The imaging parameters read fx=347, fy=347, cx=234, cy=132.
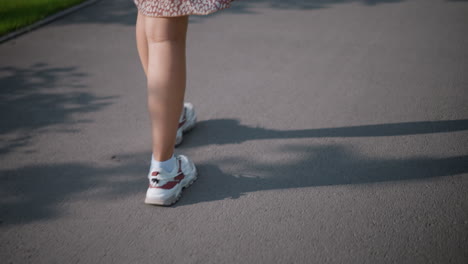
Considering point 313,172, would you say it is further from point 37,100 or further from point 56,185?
point 37,100

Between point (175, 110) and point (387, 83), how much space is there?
2.16 meters

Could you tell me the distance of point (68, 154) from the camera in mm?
2299

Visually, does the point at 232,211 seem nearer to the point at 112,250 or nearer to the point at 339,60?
the point at 112,250

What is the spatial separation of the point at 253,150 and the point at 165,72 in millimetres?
896

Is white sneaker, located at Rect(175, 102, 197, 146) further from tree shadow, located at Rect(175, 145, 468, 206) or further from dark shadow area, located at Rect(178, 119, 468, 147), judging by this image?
tree shadow, located at Rect(175, 145, 468, 206)

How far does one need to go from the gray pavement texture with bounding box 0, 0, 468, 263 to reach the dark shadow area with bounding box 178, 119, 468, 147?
0.04ft

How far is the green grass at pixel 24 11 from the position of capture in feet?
14.3

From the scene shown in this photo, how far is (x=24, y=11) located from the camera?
4.82 metres

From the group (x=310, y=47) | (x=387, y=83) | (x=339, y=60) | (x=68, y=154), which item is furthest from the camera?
(x=310, y=47)

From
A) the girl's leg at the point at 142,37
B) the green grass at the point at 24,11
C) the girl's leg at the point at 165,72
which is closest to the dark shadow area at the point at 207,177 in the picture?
the girl's leg at the point at 165,72

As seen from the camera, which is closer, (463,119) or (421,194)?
(421,194)

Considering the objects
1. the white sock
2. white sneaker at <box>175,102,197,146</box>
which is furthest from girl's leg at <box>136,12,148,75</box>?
the white sock

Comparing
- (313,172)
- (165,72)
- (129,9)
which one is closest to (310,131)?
(313,172)

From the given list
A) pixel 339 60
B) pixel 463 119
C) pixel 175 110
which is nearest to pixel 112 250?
pixel 175 110
